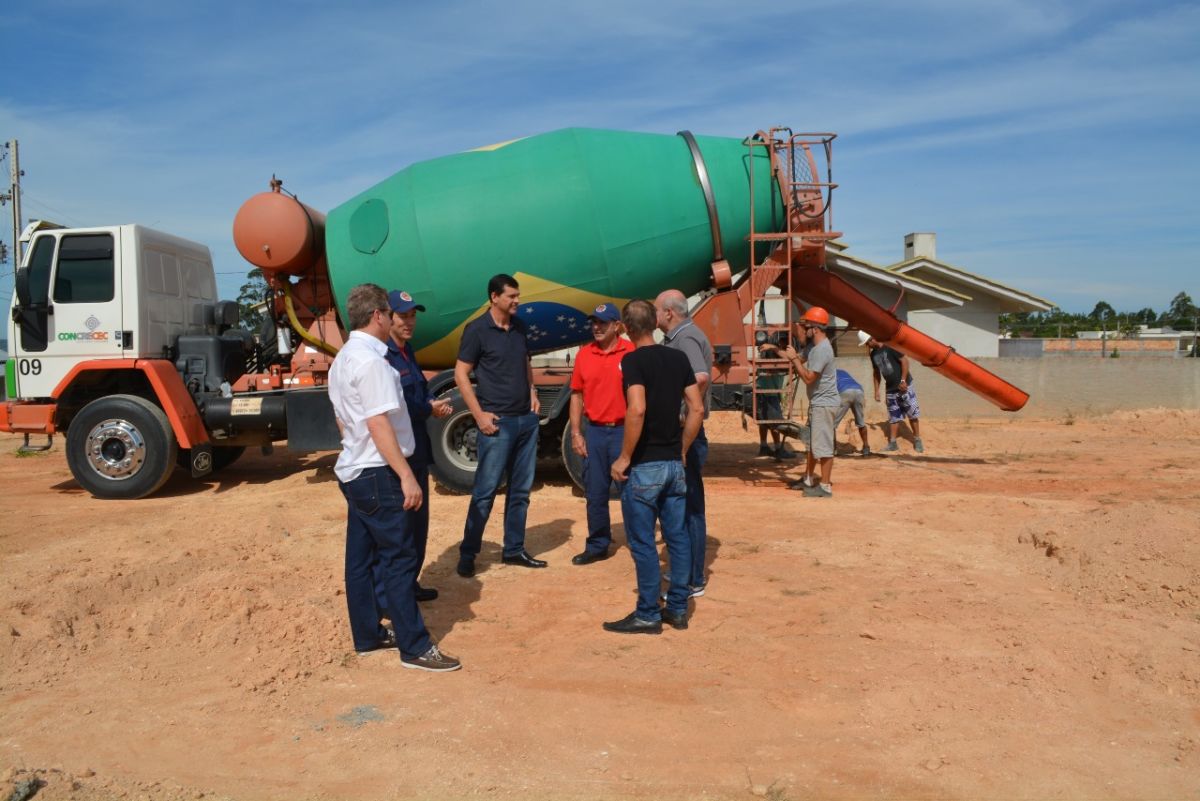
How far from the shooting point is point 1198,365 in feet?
55.1

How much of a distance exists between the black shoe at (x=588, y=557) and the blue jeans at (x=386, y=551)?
2033 millimetres

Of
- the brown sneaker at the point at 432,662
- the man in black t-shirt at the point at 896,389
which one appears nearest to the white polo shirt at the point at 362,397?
the brown sneaker at the point at 432,662

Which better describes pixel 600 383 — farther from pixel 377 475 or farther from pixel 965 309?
pixel 965 309

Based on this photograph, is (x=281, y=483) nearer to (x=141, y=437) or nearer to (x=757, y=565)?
(x=141, y=437)

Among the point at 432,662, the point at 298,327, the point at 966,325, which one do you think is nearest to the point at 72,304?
the point at 298,327

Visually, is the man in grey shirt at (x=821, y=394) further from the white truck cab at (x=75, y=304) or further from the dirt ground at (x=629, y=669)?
the white truck cab at (x=75, y=304)

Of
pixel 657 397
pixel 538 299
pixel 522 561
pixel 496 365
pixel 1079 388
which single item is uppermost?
pixel 538 299

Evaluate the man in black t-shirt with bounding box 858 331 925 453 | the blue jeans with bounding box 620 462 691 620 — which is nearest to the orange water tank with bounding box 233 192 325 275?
the blue jeans with bounding box 620 462 691 620

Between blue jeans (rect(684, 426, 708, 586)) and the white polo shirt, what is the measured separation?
1.86 m

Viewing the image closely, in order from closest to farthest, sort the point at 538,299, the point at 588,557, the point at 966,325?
1. the point at 588,557
2. the point at 538,299
3. the point at 966,325

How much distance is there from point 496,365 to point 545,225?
2786 mm

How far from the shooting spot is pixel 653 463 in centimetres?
493

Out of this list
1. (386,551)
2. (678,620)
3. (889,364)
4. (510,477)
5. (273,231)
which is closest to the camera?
(386,551)

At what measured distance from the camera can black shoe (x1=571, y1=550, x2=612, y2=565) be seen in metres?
6.61
